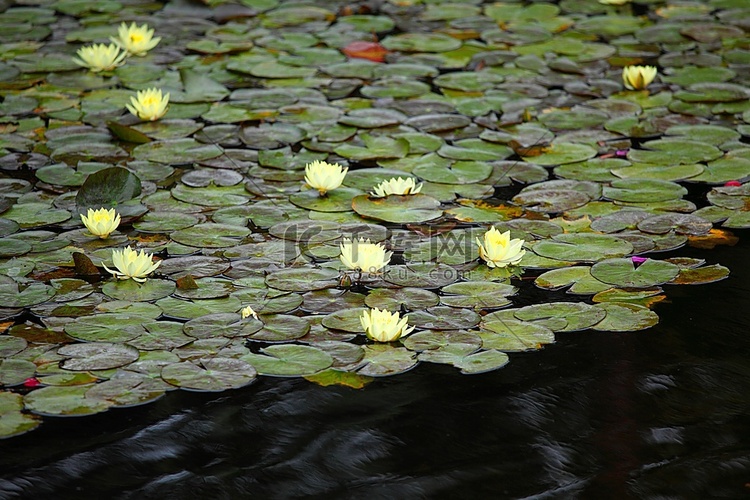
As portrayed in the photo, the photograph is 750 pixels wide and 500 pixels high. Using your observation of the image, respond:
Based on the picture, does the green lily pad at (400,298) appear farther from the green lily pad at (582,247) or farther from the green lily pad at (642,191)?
the green lily pad at (642,191)

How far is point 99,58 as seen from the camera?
4273 mm

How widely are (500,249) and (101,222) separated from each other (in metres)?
1.31

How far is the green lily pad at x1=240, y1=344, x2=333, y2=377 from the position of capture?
2.29 m

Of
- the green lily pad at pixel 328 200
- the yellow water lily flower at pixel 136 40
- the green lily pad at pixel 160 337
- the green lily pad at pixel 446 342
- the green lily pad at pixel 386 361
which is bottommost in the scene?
the green lily pad at pixel 386 361

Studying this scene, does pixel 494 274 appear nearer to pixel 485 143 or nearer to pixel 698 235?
pixel 698 235

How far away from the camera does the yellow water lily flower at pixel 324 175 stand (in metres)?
3.18

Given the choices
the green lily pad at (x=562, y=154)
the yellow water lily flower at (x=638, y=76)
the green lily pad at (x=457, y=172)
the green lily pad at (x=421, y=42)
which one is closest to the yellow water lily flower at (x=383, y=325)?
the green lily pad at (x=457, y=172)

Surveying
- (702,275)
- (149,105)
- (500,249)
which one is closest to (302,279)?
(500,249)

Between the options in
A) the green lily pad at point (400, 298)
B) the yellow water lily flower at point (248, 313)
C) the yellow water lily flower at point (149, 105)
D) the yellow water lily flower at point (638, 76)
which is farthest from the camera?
the yellow water lily flower at point (638, 76)

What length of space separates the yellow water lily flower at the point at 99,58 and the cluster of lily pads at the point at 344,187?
0.33 ft

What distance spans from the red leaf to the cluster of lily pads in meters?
0.01

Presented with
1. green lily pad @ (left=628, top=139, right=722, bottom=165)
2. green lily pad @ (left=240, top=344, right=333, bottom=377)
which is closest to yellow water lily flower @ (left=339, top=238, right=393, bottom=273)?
green lily pad @ (left=240, top=344, right=333, bottom=377)

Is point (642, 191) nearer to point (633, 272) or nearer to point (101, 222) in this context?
point (633, 272)

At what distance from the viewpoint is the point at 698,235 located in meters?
2.99
